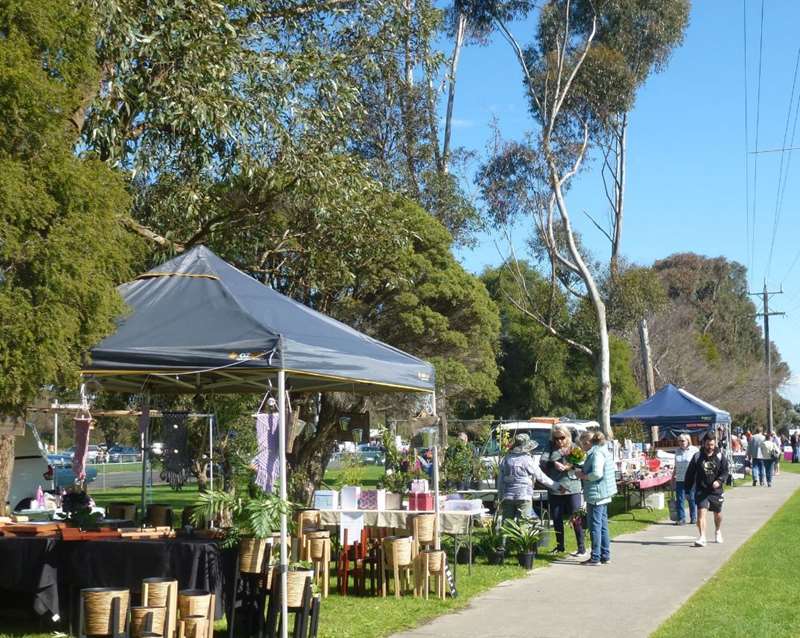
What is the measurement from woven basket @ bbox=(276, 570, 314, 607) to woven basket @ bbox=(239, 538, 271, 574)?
278 millimetres

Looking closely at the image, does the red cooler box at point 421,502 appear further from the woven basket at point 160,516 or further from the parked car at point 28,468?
the parked car at point 28,468

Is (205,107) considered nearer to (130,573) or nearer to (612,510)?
(130,573)

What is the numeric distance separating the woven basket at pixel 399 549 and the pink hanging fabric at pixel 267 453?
260 cm

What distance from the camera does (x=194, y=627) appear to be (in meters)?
7.79

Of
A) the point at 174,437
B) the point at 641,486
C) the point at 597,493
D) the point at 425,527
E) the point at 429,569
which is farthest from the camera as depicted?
the point at 641,486

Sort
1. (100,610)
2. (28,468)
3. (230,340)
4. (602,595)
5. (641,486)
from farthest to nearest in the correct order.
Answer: (641,486) < (28,468) < (602,595) < (230,340) < (100,610)

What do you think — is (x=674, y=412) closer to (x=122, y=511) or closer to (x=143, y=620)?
(x=122, y=511)

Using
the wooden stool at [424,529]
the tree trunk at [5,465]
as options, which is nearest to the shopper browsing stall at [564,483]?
the wooden stool at [424,529]

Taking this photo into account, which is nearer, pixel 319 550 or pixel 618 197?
pixel 319 550

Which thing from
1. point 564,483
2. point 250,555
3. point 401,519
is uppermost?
point 564,483

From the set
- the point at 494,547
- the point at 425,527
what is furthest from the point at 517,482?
the point at 425,527

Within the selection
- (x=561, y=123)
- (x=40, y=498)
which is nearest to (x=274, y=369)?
(x=40, y=498)

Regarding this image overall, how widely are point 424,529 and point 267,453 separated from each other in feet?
11.0

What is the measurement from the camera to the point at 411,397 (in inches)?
1033
